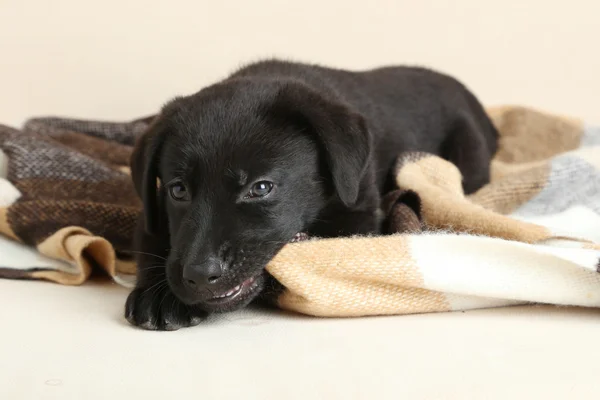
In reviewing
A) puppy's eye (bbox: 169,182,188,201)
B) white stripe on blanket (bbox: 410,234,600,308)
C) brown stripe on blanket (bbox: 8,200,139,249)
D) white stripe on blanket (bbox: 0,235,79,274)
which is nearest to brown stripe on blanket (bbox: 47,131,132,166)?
brown stripe on blanket (bbox: 8,200,139,249)

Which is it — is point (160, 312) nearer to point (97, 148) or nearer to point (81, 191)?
point (81, 191)

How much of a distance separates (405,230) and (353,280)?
0.35 meters

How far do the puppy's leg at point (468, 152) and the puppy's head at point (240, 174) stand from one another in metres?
0.96

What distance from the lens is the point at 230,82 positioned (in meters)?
1.91

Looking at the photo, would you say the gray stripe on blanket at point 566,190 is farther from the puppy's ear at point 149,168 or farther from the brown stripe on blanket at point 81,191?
the brown stripe on blanket at point 81,191

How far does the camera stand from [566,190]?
2.28 m

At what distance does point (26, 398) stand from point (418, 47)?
304 centimetres

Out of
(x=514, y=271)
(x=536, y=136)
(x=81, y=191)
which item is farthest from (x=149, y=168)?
(x=536, y=136)

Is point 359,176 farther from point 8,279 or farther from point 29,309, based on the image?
point 8,279

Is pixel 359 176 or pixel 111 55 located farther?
pixel 111 55

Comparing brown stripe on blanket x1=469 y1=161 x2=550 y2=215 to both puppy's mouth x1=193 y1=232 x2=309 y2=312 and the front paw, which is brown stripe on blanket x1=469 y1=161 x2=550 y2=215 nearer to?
puppy's mouth x1=193 y1=232 x2=309 y2=312

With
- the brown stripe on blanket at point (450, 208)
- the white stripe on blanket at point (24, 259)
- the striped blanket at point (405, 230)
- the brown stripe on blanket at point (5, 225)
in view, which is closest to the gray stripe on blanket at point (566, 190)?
the striped blanket at point (405, 230)

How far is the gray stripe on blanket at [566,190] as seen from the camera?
221 cm

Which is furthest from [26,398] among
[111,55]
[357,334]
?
[111,55]
